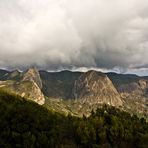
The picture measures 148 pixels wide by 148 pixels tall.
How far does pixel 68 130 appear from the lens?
17700 cm

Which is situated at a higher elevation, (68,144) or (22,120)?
(22,120)

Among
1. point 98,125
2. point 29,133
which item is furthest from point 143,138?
point 29,133

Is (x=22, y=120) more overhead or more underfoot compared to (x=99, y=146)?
more overhead

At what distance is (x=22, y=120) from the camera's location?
174m

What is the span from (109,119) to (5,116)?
58518mm

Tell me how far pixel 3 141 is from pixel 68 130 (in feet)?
119

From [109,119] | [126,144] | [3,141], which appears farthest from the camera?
[109,119]

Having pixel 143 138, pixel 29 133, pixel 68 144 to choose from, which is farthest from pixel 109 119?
pixel 29 133

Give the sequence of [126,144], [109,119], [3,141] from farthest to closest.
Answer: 1. [109,119]
2. [126,144]
3. [3,141]

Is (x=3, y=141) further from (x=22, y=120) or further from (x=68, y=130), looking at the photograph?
(x=68, y=130)

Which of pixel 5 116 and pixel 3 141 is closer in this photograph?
pixel 3 141

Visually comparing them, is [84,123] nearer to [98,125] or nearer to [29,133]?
[98,125]

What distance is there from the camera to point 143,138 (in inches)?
6718

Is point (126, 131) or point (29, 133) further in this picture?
point (126, 131)
